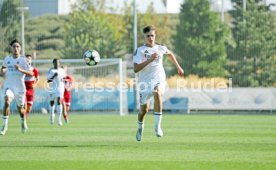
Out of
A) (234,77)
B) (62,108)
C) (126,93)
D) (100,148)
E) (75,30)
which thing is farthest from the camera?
(75,30)

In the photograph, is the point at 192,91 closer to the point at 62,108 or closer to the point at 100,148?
the point at 62,108

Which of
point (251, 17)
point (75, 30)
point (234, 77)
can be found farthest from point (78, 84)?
point (75, 30)

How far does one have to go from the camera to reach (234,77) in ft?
165

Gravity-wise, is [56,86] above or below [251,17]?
below

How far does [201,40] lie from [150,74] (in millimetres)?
38759

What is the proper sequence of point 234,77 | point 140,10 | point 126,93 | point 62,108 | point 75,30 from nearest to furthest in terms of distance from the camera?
point 62,108 < point 126,93 < point 234,77 < point 75,30 < point 140,10

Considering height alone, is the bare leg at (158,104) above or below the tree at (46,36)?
below

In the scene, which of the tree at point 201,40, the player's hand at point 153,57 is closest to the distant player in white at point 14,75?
the player's hand at point 153,57

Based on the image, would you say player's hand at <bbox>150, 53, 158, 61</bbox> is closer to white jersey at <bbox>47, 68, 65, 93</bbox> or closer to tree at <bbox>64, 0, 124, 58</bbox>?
white jersey at <bbox>47, 68, 65, 93</bbox>

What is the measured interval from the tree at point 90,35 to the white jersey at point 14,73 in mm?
35701

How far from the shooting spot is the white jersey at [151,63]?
53.3ft

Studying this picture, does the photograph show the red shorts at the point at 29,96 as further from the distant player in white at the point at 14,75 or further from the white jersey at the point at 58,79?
Answer: the distant player in white at the point at 14,75

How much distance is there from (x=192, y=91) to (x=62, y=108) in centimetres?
1554

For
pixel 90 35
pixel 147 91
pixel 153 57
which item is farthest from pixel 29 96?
pixel 90 35
